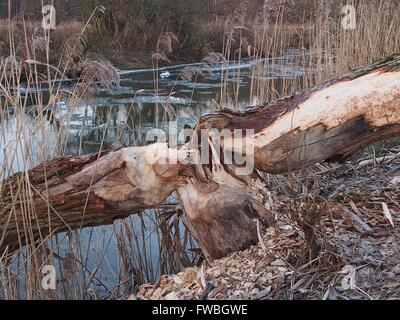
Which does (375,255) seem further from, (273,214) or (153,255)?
(153,255)

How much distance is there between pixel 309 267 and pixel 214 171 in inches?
18.6

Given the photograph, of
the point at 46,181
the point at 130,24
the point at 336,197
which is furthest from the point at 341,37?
the point at 130,24

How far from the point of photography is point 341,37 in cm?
392

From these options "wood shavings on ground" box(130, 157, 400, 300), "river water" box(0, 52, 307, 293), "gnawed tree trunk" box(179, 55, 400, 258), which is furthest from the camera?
"river water" box(0, 52, 307, 293)

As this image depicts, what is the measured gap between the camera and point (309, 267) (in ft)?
5.44

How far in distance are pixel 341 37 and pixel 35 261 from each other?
2.92 metres

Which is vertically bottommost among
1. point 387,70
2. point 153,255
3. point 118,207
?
point 153,255

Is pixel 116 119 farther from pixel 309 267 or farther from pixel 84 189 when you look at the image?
pixel 309 267

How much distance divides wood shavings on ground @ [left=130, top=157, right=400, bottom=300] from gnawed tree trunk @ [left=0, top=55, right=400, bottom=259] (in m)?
0.11

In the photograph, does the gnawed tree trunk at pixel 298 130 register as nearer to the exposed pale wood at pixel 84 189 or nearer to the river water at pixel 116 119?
the exposed pale wood at pixel 84 189

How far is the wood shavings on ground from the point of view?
158 centimetres

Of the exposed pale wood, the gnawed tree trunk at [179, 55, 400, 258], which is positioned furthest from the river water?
the gnawed tree trunk at [179, 55, 400, 258]

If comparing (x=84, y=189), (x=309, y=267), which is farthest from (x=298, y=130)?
(x=84, y=189)

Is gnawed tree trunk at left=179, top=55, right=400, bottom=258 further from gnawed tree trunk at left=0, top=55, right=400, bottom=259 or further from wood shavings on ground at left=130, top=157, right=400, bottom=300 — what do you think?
wood shavings on ground at left=130, top=157, right=400, bottom=300
